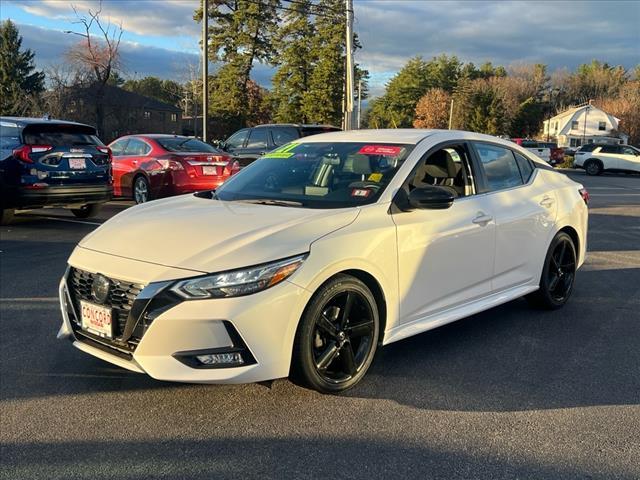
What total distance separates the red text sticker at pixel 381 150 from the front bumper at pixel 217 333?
151cm

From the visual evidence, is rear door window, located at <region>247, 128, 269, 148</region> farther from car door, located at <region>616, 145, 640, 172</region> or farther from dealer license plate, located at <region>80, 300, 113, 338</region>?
car door, located at <region>616, 145, 640, 172</region>

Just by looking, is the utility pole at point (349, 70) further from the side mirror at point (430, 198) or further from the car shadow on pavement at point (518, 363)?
the side mirror at point (430, 198)

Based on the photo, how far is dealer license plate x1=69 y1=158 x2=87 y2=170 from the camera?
31.7 feet

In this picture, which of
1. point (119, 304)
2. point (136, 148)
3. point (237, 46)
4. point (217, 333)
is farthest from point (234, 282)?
point (237, 46)

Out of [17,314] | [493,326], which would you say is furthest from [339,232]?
[17,314]

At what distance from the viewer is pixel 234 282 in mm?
3135

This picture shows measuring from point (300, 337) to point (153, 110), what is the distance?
2502 inches

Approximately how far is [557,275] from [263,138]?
10440 mm

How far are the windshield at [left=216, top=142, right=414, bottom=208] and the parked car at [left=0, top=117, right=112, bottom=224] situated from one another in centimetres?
574

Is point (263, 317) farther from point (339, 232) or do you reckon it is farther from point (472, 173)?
point (472, 173)

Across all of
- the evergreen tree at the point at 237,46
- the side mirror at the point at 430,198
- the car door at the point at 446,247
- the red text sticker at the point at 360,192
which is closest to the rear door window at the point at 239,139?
the car door at the point at 446,247

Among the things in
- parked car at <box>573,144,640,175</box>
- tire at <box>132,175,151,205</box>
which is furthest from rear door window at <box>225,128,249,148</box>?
parked car at <box>573,144,640,175</box>

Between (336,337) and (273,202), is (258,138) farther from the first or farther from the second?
(336,337)

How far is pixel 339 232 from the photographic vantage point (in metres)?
3.54
